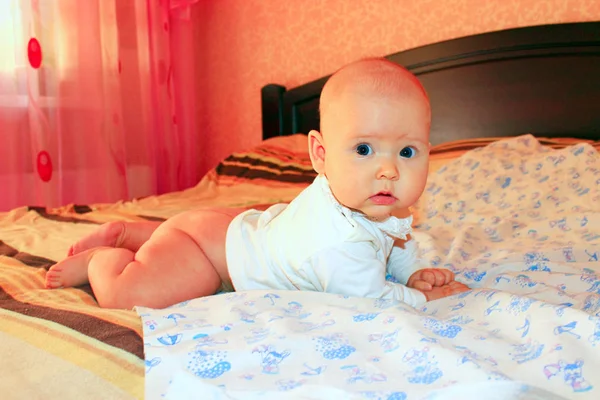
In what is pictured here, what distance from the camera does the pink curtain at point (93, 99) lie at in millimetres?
2521

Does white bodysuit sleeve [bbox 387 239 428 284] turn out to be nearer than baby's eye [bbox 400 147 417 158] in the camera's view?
No

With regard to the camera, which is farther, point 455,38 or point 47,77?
point 47,77

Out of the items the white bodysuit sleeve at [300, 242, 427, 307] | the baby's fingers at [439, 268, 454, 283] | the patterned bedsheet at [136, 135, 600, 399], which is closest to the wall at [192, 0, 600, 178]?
the patterned bedsheet at [136, 135, 600, 399]

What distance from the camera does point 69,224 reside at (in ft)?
5.92

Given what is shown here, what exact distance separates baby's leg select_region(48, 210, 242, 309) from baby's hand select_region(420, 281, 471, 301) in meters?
0.38

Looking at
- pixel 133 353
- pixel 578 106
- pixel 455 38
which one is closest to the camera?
pixel 133 353

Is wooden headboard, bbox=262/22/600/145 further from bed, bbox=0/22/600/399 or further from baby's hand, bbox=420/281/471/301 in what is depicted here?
baby's hand, bbox=420/281/471/301

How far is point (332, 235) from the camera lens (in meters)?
0.96

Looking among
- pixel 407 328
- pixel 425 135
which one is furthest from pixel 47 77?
pixel 407 328

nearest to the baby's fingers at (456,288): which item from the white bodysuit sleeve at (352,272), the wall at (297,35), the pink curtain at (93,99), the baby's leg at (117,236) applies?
the white bodysuit sleeve at (352,272)

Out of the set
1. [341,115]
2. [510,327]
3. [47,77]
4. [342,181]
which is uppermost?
[47,77]

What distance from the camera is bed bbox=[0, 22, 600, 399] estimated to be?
0.64 m

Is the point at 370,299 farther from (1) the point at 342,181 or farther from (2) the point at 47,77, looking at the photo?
(2) the point at 47,77

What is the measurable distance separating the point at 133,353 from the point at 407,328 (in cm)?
35
